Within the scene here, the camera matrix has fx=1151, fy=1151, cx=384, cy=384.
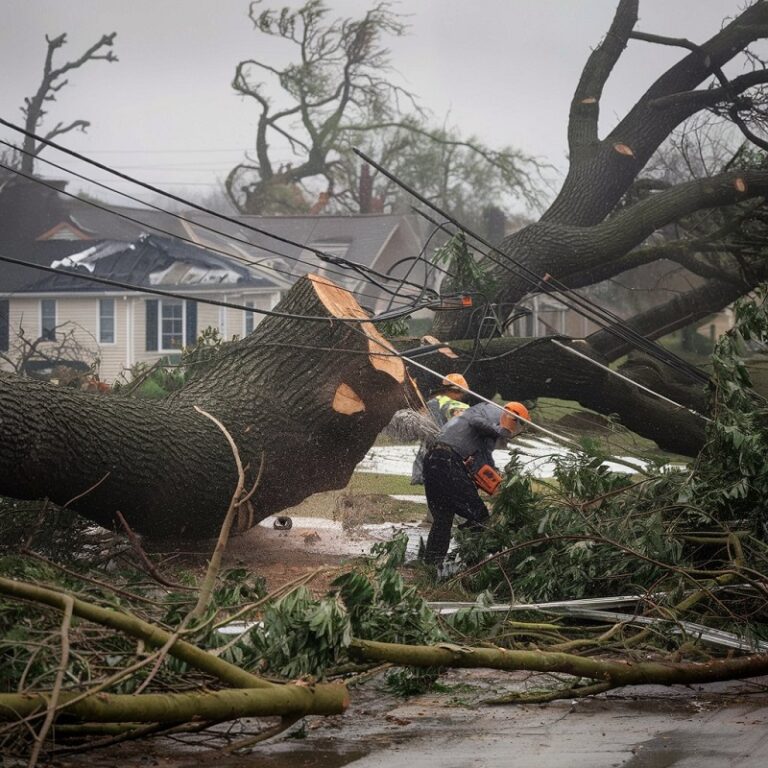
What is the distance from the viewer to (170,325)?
91.7 feet

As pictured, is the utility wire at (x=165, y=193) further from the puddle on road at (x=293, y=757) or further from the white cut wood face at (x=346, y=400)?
the puddle on road at (x=293, y=757)

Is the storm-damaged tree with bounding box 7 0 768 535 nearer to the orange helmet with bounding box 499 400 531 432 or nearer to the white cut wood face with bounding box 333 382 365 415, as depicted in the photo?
the white cut wood face with bounding box 333 382 365 415

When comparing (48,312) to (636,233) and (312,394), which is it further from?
(312,394)

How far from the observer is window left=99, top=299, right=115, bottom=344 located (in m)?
27.3

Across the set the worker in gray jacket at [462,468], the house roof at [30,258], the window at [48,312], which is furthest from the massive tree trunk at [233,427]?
the house roof at [30,258]

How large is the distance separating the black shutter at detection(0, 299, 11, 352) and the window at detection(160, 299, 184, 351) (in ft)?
11.6

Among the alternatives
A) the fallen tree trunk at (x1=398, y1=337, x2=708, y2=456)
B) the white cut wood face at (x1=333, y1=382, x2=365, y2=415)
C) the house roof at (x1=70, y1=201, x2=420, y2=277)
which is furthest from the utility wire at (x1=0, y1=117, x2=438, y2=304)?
the house roof at (x1=70, y1=201, x2=420, y2=277)

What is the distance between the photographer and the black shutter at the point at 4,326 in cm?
2614

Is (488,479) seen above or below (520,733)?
above

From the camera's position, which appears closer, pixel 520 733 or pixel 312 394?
pixel 520 733

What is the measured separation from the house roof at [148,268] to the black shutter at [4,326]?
46 centimetres

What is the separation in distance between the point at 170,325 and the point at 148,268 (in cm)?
147

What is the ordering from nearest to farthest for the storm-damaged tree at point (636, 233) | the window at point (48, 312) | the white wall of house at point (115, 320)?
the storm-damaged tree at point (636, 233)
the white wall of house at point (115, 320)
the window at point (48, 312)

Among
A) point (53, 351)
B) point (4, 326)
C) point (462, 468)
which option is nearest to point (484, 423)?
point (462, 468)
